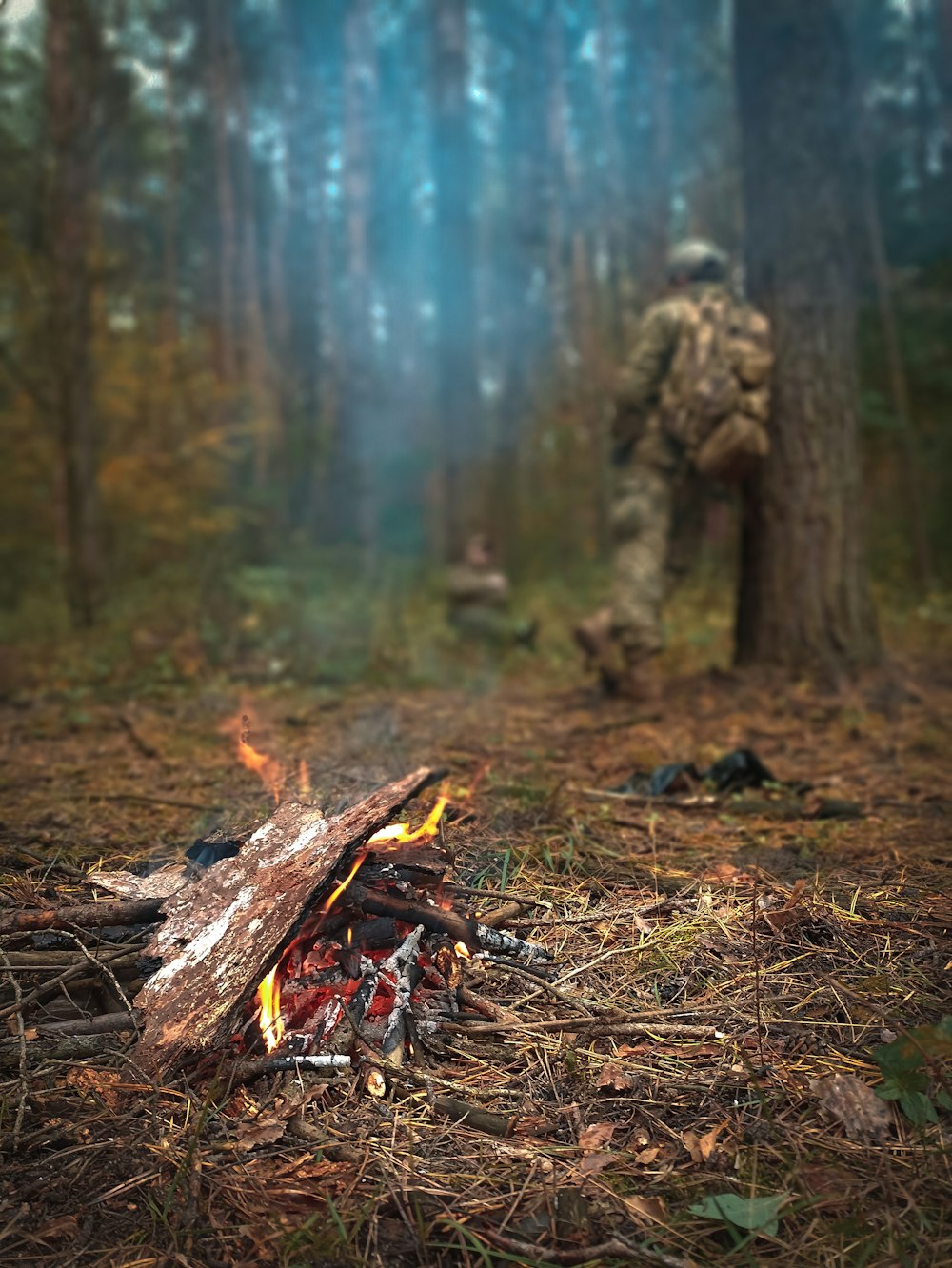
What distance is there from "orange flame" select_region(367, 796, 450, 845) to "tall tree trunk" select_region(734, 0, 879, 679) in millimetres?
3632

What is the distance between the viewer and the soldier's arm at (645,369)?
221 inches

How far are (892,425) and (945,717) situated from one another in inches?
260

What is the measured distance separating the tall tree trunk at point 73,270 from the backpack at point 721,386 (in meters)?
6.98

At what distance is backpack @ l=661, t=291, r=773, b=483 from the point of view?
5.38m

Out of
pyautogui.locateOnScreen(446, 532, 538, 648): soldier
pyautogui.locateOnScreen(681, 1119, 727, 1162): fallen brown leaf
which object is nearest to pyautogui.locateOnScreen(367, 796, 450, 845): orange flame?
pyautogui.locateOnScreen(681, 1119, 727, 1162): fallen brown leaf

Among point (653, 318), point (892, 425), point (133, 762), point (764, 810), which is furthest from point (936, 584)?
point (133, 762)

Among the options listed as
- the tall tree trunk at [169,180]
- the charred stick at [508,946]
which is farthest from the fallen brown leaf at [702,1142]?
the tall tree trunk at [169,180]

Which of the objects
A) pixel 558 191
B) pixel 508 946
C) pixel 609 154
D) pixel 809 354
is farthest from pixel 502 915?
pixel 558 191

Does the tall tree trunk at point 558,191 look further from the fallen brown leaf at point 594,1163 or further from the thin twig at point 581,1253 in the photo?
the thin twig at point 581,1253

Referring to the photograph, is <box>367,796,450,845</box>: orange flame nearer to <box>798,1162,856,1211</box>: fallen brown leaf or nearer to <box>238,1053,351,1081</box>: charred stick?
<box>238,1053,351,1081</box>: charred stick

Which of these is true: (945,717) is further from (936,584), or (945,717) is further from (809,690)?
(936,584)

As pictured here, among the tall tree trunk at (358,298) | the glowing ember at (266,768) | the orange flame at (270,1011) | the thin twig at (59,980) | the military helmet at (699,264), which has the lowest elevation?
the orange flame at (270,1011)

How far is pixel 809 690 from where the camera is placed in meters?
5.41

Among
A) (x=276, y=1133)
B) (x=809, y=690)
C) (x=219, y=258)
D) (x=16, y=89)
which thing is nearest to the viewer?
(x=276, y=1133)
